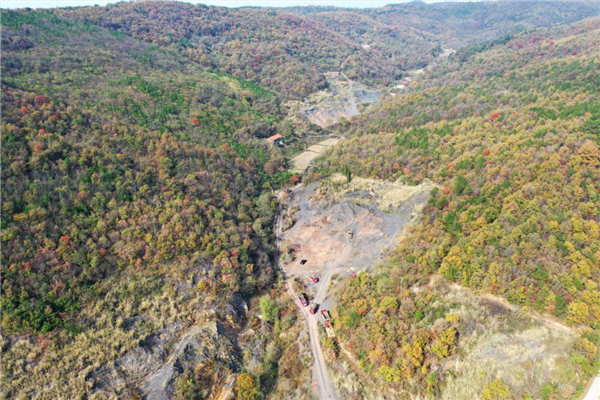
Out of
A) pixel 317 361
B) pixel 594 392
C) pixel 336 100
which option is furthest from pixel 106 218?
pixel 336 100

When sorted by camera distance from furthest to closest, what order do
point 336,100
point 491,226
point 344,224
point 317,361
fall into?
point 336,100 → point 344,224 → point 491,226 → point 317,361

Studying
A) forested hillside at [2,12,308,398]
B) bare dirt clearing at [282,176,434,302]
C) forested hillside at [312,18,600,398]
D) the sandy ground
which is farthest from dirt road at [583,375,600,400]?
the sandy ground

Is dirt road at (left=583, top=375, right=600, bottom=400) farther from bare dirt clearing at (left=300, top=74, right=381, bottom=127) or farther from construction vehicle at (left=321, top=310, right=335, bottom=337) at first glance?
bare dirt clearing at (left=300, top=74, right=381, bottom=127)

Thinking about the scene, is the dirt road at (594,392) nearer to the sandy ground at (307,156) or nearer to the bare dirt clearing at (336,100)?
the sandy ground at (307,156)

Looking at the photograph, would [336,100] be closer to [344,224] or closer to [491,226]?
[344,224]

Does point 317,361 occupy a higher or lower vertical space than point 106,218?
lower

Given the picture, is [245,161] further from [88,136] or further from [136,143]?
[88,136]
